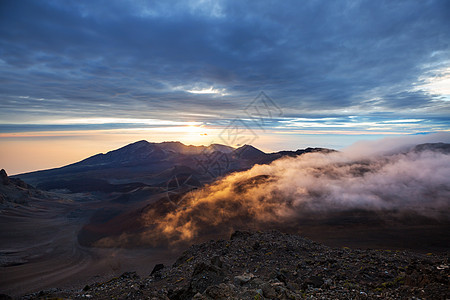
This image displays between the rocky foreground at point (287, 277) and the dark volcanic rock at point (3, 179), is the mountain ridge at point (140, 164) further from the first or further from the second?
the rocky foreground at point (287, 277)

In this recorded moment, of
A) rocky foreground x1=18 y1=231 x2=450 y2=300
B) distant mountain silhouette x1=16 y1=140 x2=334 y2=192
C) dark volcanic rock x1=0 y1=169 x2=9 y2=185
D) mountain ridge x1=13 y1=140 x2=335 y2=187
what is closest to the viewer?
rocky foreground x1=18 y1=231 x2=450 y2=300

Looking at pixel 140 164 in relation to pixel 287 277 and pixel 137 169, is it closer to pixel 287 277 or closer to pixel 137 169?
pixel 137 169

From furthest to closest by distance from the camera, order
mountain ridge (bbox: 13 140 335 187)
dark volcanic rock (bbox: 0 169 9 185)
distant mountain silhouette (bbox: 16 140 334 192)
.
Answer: mountain ridge (bbox: 13 140 335 187), distant mountain silhouette (bbox: 16 140 334 192), dark volcanic rock (bbox: 0 169 9 185)

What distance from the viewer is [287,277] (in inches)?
418

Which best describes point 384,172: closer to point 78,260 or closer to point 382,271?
point 382,271

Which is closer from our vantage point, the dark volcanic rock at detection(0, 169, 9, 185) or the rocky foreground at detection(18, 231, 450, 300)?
the rocky foreground at detection(18, 231, 450, 300)

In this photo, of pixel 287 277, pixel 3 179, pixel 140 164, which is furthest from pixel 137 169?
pixel 287 277

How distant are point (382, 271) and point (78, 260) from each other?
4071cm

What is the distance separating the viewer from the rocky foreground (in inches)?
268

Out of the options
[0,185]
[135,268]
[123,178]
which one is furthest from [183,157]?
[135,268]

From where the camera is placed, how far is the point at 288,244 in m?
16.4

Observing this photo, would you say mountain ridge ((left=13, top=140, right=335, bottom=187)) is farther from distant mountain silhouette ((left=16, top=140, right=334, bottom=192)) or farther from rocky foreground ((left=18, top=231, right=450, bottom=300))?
rocky foreground ((left=18, top=231, right=450, bottom=300))

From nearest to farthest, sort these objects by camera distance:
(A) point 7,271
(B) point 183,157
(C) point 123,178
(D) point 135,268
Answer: (D) point 135,268, (A) point 7,271, (C) point 123,178, (B) point 183,157

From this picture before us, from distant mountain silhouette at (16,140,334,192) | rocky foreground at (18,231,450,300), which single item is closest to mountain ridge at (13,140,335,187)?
distant mountain silhouette at (16,140,334,192)
